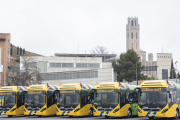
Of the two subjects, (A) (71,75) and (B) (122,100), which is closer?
(B) (122,100)

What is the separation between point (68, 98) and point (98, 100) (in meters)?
2.80

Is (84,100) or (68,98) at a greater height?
(68,98)

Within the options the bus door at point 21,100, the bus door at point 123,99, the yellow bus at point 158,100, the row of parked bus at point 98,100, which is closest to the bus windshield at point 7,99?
the row of parked bus at point 98,100

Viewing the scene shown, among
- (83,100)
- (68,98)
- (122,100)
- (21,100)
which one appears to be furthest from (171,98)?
(21,100)

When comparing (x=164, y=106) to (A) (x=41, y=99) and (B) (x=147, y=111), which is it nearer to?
(B) (x=147, y=111)

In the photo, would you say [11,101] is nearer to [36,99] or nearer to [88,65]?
[36,99]

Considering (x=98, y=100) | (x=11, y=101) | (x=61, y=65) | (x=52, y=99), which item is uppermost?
(x=61, y=65)

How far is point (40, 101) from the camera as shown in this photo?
27062 millimetres

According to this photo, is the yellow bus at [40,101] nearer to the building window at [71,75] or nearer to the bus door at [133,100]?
the bus door at [133,100]

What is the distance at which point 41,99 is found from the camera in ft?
88.9

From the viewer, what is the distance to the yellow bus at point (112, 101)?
23.6 m

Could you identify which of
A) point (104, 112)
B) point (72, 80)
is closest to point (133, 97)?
point (104, 112)

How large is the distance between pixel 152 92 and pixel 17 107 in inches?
481

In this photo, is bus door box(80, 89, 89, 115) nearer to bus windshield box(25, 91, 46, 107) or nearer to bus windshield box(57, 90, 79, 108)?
bus windshield box(57, 90, 79, 108)
